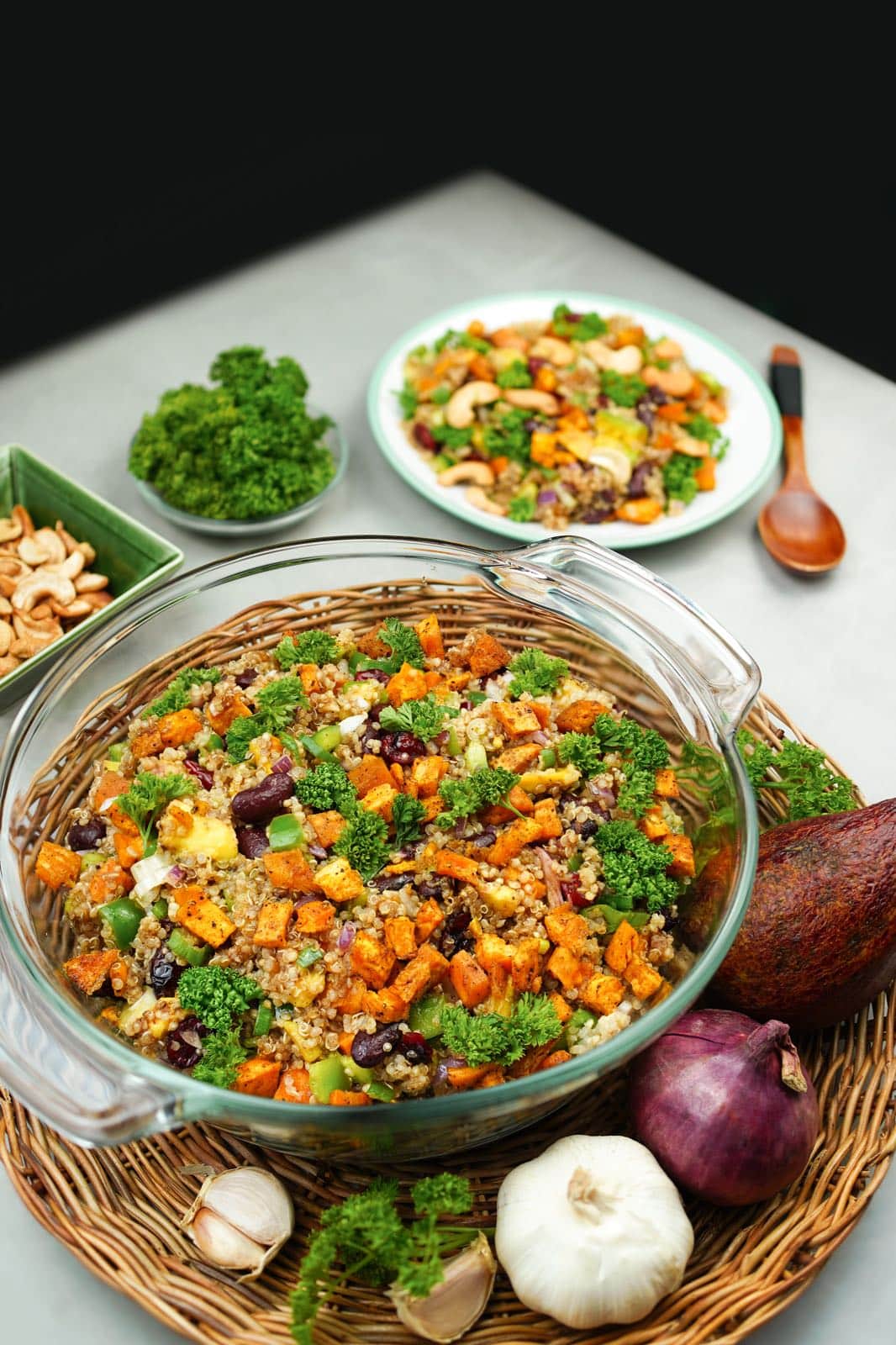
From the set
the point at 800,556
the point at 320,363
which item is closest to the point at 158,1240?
the point at 800,556

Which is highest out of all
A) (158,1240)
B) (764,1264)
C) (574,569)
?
(574,569)

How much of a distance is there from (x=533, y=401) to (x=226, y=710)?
121cm

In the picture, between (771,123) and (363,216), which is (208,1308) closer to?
(363,216)

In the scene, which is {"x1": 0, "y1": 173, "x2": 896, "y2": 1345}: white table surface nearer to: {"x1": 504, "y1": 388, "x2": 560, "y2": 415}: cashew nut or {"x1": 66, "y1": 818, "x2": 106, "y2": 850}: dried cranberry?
{"x1": 504, "y1": 388, "x2": 560, "y2": 415}: cashew nut

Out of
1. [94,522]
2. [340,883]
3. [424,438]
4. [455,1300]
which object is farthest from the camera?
[424,438]

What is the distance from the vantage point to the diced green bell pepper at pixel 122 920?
173 cm

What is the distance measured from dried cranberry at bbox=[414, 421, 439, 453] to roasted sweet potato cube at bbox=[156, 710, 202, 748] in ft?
3.48

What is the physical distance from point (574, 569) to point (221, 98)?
9.45 ft

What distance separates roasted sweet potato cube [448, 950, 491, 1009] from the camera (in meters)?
1.63

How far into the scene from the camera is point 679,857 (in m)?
1.80

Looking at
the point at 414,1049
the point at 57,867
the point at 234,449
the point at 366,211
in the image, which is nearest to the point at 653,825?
the point at 414,1049

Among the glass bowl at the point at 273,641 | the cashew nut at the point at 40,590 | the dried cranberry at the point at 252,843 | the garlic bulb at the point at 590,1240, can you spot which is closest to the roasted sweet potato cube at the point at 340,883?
the dried cranberry at the point at 252,843

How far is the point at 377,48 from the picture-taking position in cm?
434

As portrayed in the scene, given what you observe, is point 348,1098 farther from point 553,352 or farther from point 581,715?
point 553,352
